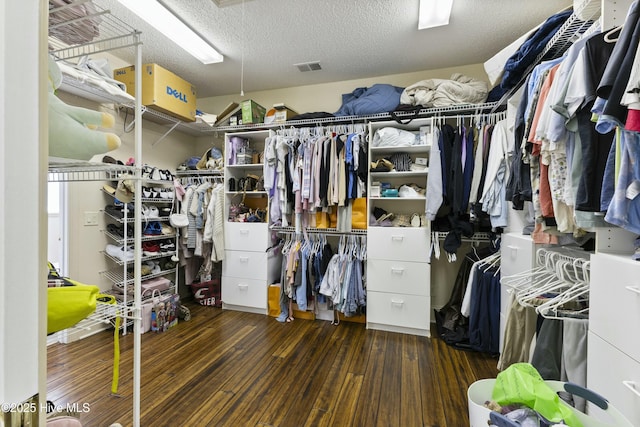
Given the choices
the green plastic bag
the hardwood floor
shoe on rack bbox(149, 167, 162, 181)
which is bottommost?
the hardwood floor

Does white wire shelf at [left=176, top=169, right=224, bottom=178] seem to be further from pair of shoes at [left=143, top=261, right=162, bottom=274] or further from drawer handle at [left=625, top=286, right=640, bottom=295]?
drawer handle at [left=625, top=286, right=640, bottom=295]

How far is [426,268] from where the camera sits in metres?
2.46

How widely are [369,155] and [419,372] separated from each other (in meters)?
1.80

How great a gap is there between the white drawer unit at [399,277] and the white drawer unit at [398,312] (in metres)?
0.05

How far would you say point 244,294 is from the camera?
9.86 ft

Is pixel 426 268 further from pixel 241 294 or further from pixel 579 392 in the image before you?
pixel 241 294

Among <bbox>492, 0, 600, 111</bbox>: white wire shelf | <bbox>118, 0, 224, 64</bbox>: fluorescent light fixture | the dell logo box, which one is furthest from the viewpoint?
the dell logo box

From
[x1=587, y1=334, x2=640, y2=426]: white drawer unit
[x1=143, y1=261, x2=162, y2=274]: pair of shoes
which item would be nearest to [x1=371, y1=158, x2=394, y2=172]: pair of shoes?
[x1=587, y1=334, x2=640, y2=426]: white drawer unit

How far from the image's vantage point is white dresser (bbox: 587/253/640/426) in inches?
32.6

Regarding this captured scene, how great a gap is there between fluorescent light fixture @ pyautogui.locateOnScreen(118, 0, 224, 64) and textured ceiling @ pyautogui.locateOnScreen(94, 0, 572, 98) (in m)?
0.06

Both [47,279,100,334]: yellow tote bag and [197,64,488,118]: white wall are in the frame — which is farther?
[197,64,488,118]: white wall

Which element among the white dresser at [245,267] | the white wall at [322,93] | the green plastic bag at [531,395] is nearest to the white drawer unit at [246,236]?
the white dresser at [245,267]

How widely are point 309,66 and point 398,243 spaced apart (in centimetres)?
195

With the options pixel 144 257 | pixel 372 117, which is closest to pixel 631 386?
pixel 372 117
